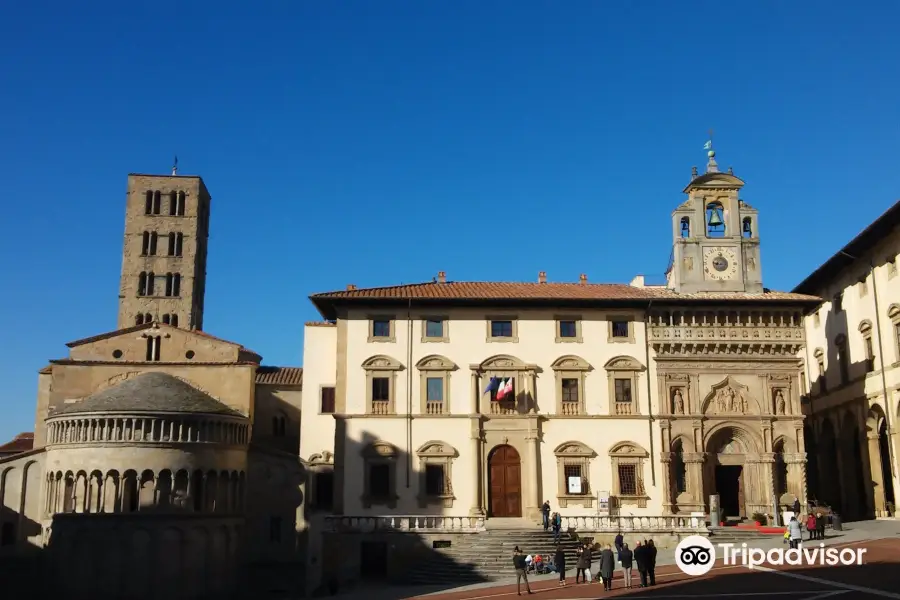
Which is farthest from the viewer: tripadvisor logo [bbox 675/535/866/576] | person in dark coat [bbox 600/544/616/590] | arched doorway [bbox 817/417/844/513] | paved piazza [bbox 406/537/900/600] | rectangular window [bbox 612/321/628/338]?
arched doorway [bbox 817/417/844/513]

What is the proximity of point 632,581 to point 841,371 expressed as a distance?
25939mm

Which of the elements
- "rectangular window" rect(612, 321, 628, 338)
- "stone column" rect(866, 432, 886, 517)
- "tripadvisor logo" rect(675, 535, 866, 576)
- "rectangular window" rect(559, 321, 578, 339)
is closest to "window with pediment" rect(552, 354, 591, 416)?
"rectangular window" rect(559, 321, 578, 339)

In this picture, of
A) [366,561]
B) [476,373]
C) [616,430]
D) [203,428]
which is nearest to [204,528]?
[203,428]

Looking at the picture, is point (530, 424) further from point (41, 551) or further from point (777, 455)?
point (41, 551)

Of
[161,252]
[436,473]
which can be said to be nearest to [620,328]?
[436,473]

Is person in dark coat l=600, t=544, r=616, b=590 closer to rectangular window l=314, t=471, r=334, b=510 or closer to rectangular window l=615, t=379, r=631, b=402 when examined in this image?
rectangular window l=615, t=379, r=631, b=402

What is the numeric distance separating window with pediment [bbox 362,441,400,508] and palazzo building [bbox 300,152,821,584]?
7 cm

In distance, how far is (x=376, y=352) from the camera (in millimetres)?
46781

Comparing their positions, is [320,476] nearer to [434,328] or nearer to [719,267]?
[434,328]

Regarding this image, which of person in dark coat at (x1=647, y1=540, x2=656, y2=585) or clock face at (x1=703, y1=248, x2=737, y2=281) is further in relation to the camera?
clock face at (x1=703, y1=248, x2=737, y2=281)

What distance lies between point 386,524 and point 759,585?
62.6 ft

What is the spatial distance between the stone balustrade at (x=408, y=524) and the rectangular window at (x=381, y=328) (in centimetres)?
933

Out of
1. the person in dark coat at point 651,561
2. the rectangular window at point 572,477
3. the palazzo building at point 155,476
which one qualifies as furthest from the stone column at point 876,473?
the palazzo building at point 155,476

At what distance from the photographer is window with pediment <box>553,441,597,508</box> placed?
4522cm
